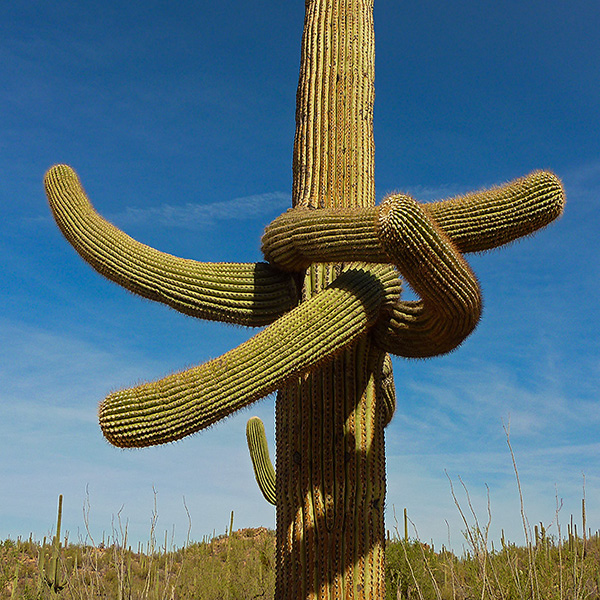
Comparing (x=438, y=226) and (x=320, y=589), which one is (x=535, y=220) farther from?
(x=320, y=589)

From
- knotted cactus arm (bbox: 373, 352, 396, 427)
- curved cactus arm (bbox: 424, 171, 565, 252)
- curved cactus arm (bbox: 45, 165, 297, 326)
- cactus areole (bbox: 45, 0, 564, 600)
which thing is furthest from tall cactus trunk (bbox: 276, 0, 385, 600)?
curved cactus arm (bbox: 424, 171, 565, 252)

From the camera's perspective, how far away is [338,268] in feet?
17.2

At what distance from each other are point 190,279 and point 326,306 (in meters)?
1.12

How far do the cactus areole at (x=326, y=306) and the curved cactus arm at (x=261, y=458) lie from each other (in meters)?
3.08

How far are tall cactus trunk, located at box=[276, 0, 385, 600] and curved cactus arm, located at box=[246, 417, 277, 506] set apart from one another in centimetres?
309

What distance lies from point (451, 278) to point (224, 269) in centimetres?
174

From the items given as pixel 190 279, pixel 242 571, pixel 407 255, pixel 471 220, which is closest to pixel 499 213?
pixel 471 220

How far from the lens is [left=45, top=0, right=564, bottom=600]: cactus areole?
4098mm

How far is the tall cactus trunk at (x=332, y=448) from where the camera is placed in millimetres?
4641

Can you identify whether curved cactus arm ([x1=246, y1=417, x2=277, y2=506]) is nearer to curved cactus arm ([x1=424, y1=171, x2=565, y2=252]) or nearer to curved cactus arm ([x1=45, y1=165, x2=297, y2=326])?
curved cactus arm ([x1=45, y1=165, x2=297, y2=326])

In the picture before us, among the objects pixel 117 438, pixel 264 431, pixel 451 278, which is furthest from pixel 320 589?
pixel 264 431

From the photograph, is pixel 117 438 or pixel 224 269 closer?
pixel 117 438

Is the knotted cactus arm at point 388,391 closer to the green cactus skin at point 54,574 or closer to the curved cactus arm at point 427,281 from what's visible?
the curved cactus arm at point 427,281

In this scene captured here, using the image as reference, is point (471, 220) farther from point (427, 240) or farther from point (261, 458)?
point (261, 458)
